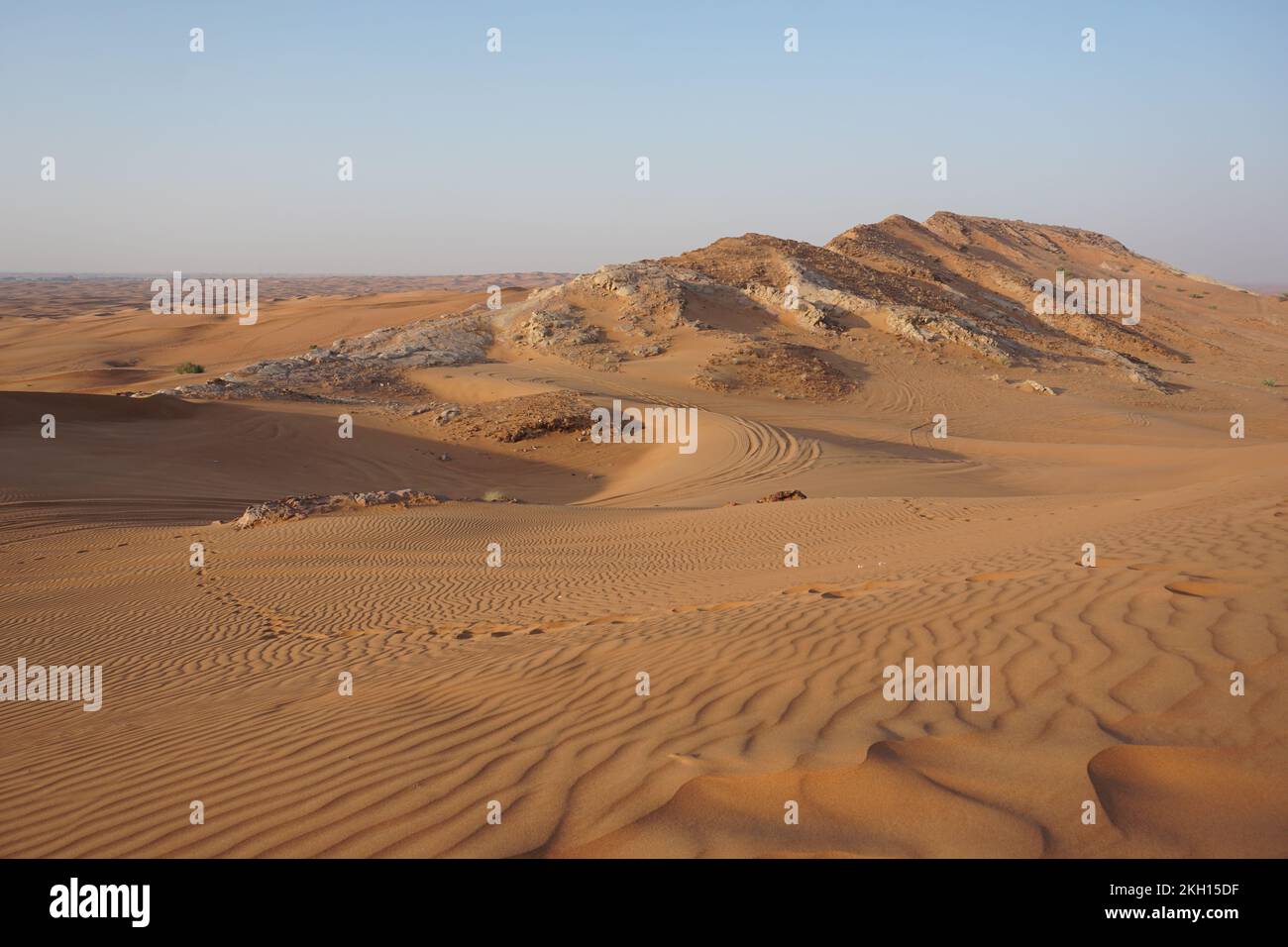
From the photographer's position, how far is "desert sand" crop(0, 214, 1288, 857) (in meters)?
2.88

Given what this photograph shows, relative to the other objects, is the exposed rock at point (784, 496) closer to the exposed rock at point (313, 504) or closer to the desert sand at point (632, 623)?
the desert sand at point (632, 623)

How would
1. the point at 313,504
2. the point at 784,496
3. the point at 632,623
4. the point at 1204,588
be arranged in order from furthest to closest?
the point at 784,496, the point at 313,504, the point at 632,623, the point at 1204,588

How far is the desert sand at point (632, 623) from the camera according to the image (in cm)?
288

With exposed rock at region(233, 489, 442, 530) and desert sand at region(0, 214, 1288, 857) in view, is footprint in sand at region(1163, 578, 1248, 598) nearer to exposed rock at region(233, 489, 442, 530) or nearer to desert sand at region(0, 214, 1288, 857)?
desert sand at region(0, 214, 1288, 857)

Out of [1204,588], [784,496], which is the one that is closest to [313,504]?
[784,496]

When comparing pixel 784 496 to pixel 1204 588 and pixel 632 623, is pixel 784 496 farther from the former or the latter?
pixel 1204 588

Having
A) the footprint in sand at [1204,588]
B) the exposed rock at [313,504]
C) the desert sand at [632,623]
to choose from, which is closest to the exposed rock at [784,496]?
the desert sand at [632,623]

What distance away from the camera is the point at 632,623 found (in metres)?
6.76

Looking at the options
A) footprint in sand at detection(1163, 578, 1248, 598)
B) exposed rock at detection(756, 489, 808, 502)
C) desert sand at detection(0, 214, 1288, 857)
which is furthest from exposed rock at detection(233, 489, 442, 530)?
footprint in sand at detection(1163, 578, 1248, 598)

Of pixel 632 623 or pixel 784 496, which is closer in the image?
pixel 632 623

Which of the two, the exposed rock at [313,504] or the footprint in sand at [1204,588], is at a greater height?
the footprint in sand at [1204,588]

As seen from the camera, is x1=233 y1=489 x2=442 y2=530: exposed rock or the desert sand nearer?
the desert sand
